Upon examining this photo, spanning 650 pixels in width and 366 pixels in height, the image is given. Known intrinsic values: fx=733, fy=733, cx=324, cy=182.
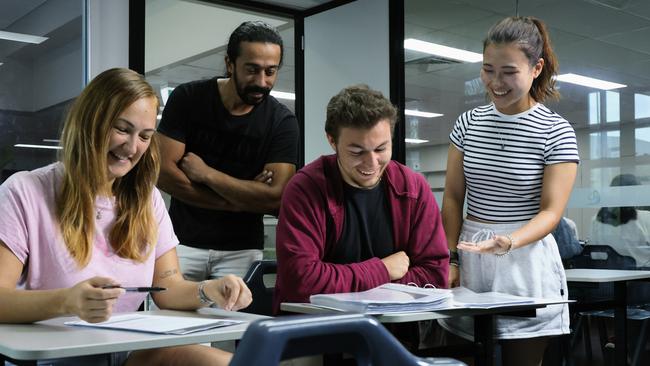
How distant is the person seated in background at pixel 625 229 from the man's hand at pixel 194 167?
2.02 m

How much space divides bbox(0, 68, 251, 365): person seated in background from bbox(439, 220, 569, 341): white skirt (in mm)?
833

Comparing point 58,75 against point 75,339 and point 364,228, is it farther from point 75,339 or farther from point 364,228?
point 75,339

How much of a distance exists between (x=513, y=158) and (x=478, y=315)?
0.53 meters

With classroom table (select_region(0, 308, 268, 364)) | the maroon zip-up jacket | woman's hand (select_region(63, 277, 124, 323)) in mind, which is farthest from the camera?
the maroon zip-up jacket

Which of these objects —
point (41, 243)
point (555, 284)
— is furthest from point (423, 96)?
point (41, 243)

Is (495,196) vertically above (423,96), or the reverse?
(423,96)

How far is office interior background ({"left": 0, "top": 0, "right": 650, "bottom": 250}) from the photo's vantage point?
3.56 meters

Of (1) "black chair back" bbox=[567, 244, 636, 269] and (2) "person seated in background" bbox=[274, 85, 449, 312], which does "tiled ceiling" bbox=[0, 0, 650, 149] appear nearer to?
(1) "black chair back" bbox=[567, 244, 636, 269]

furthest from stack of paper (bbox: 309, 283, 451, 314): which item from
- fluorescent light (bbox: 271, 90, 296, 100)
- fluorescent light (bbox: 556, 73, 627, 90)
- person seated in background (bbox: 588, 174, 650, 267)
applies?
fluorescent light (bbox: 271, 90, 296, 100)

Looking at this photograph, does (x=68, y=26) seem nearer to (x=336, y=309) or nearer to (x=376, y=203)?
(x=376, y=203)

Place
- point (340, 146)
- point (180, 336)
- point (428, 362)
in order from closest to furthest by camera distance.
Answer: point (428, 362)
point (180, 336)
point (340, 146)

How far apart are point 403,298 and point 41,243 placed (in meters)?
0.83

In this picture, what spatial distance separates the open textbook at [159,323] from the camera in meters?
1.36

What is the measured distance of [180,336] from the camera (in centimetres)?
130
